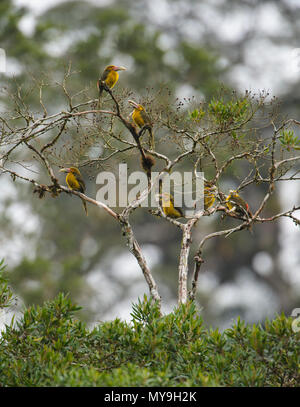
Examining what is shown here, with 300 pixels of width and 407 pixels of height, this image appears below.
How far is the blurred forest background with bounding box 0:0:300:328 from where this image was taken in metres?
15.8

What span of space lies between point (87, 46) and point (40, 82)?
11475mm

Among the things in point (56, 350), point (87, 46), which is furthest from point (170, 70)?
point (56, 350)

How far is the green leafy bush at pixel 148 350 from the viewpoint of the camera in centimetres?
431

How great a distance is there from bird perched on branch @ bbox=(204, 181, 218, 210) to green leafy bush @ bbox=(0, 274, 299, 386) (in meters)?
1.29

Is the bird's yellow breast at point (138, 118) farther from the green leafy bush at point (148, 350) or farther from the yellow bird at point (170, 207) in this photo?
the green leafy bush at point (148, 350)

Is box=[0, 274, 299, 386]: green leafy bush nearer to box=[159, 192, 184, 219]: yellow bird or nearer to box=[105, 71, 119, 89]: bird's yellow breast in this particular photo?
box=[159, 192, 184, 219]: yellow bird

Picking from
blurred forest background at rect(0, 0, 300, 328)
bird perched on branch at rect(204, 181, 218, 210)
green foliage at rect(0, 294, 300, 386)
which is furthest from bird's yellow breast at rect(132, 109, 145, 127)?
blurred forest background at rect(0, 0, 300, 328)

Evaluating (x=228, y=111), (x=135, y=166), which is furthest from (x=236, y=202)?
(x=135, y=166)

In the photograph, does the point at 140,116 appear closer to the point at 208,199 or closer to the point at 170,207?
the point at 208,199

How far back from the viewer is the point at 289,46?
17641 mm

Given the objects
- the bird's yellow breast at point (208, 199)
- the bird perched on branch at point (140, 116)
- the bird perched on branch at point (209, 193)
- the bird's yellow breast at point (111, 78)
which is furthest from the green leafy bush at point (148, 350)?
the bird's yellow breast at point (111, 78)

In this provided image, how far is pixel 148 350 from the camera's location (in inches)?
181
